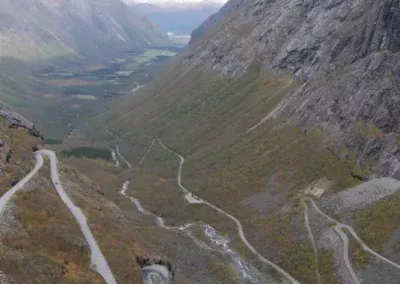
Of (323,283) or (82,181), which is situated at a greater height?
(82,181)

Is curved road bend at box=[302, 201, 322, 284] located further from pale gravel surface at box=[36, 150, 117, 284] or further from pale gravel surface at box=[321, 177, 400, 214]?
pale gravel surface at box=[36, 150, 117, 284]

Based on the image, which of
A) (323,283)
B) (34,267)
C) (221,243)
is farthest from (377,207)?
(34,267)

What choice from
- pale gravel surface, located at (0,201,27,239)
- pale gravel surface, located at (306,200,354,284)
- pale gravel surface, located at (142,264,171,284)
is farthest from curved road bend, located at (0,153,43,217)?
pale gravel surface, located at (306,200,354,284)

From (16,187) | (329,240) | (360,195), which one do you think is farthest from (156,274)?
(360,195)

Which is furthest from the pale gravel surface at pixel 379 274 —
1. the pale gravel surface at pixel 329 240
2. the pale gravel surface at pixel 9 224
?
the pale gravel surface at pixel 9 224

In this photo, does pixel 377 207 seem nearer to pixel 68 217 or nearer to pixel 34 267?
pixel 68 217

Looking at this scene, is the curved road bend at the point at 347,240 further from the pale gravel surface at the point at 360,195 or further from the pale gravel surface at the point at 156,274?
the pale gravel surface at the point at 156,274
